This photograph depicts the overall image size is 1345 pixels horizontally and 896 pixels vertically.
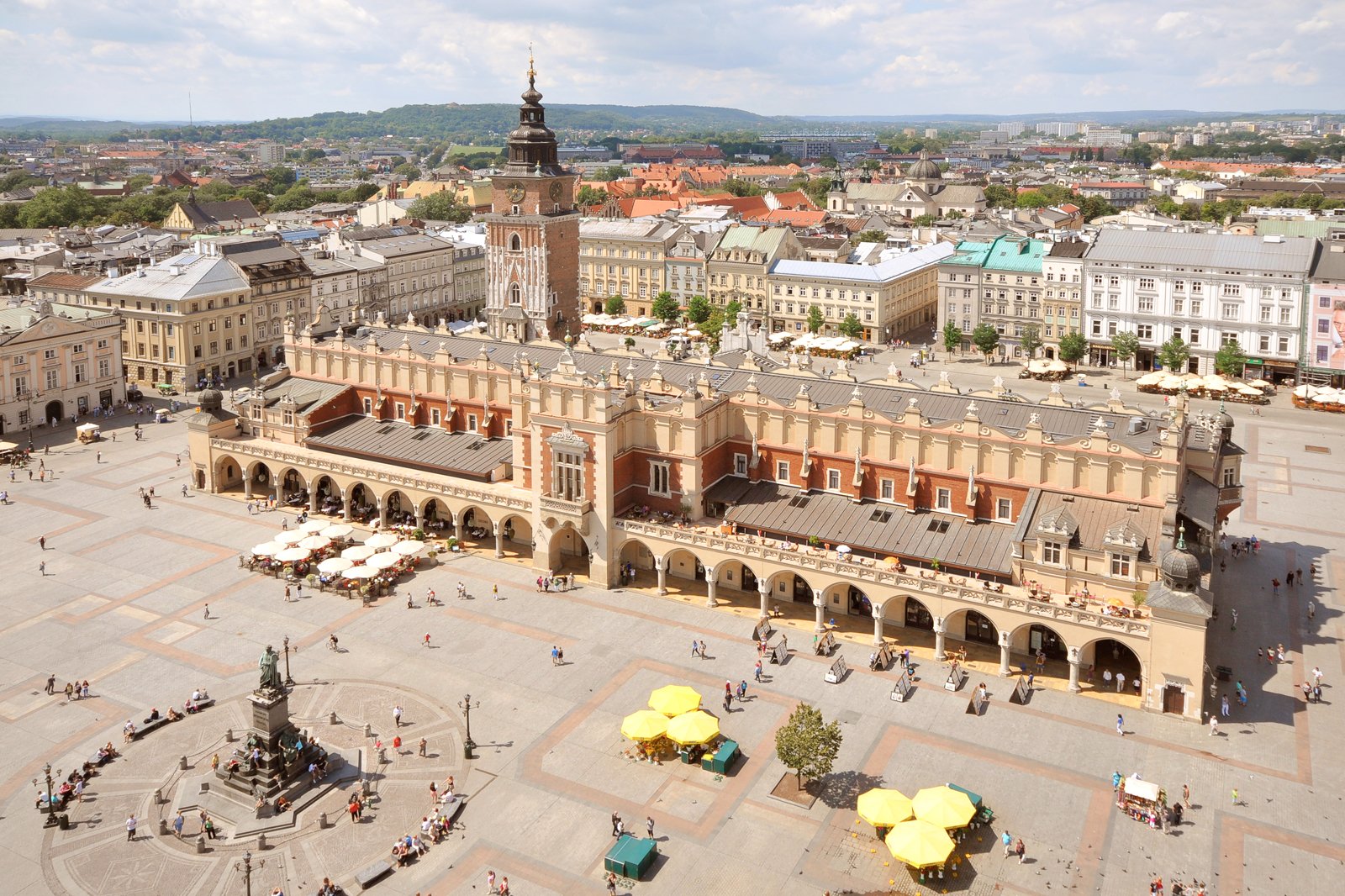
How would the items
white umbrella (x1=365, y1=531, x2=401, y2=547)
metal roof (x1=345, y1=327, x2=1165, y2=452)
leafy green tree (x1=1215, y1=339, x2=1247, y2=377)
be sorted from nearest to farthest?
metal roof (x1=345, y1=327, x2=1165, y2=452) → white umbrella (x1=365, y1=531, x2=401, y2=547) → leafy green tree (x1=1215, y1=339, x2=1247, y2=377)

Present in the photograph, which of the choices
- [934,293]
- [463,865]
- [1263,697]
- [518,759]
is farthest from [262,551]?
[934,293]

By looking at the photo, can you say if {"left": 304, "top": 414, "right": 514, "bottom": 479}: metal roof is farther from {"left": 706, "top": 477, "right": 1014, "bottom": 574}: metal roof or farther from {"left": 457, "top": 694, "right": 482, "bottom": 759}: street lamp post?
{"left": 457, "top": 694, "right": 482, "bottom": 759}: street lamp post

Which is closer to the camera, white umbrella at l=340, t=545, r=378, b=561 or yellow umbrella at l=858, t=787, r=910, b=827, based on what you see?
yellow umbrella at l=858, t=787, r=910, b=827


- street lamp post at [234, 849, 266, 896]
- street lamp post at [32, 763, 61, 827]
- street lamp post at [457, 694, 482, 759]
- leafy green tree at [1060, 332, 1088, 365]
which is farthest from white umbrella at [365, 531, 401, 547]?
leafy green tree at [1060, 332, 1088, 365]

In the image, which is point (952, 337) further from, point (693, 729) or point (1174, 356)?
point (693, 729)

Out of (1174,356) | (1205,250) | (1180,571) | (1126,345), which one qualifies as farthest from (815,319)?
(1180,571)

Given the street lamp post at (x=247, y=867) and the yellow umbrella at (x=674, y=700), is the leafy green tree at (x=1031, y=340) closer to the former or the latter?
the yellow umbrella at (x=674, y=700)

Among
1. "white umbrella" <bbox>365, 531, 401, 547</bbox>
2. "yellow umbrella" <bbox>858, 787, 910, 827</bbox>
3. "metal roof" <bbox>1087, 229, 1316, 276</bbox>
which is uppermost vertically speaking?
"metal roof" <bbox>1087, 229, 1316, 276</bbox>
